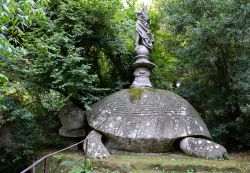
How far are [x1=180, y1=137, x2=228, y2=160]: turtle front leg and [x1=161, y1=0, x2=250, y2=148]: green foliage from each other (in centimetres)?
167

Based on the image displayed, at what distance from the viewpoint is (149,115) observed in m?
7.56

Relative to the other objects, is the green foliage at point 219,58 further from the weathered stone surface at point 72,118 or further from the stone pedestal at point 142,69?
the weathered stone surface at point 72,118

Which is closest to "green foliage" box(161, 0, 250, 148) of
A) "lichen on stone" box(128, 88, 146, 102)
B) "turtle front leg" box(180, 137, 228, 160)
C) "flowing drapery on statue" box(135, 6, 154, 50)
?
"flowing drapery on statue" box(135, 6, 154, 50)

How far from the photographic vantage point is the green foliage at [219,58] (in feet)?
27.1

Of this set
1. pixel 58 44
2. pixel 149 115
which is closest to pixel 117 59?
pixel 58 44

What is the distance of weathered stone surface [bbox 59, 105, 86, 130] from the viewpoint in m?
8.24

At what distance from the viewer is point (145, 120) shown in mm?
7449

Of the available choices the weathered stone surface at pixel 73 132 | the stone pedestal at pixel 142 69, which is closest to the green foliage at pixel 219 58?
the stone pedestal at pixel 142 69

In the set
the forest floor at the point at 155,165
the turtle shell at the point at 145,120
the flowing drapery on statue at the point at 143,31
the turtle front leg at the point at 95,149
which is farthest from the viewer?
the flowing drapery on statue at the point at 143,31

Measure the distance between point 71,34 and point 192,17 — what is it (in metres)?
4.12

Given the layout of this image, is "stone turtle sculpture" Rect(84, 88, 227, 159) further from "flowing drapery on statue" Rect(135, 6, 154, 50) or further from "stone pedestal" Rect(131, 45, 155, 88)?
"flowing drapery on statue" Rect(135, 6, 154, 50)

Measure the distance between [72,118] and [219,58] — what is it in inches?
207

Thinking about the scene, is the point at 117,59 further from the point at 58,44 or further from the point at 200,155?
the point at 200,155

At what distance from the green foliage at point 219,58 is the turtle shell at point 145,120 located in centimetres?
185
